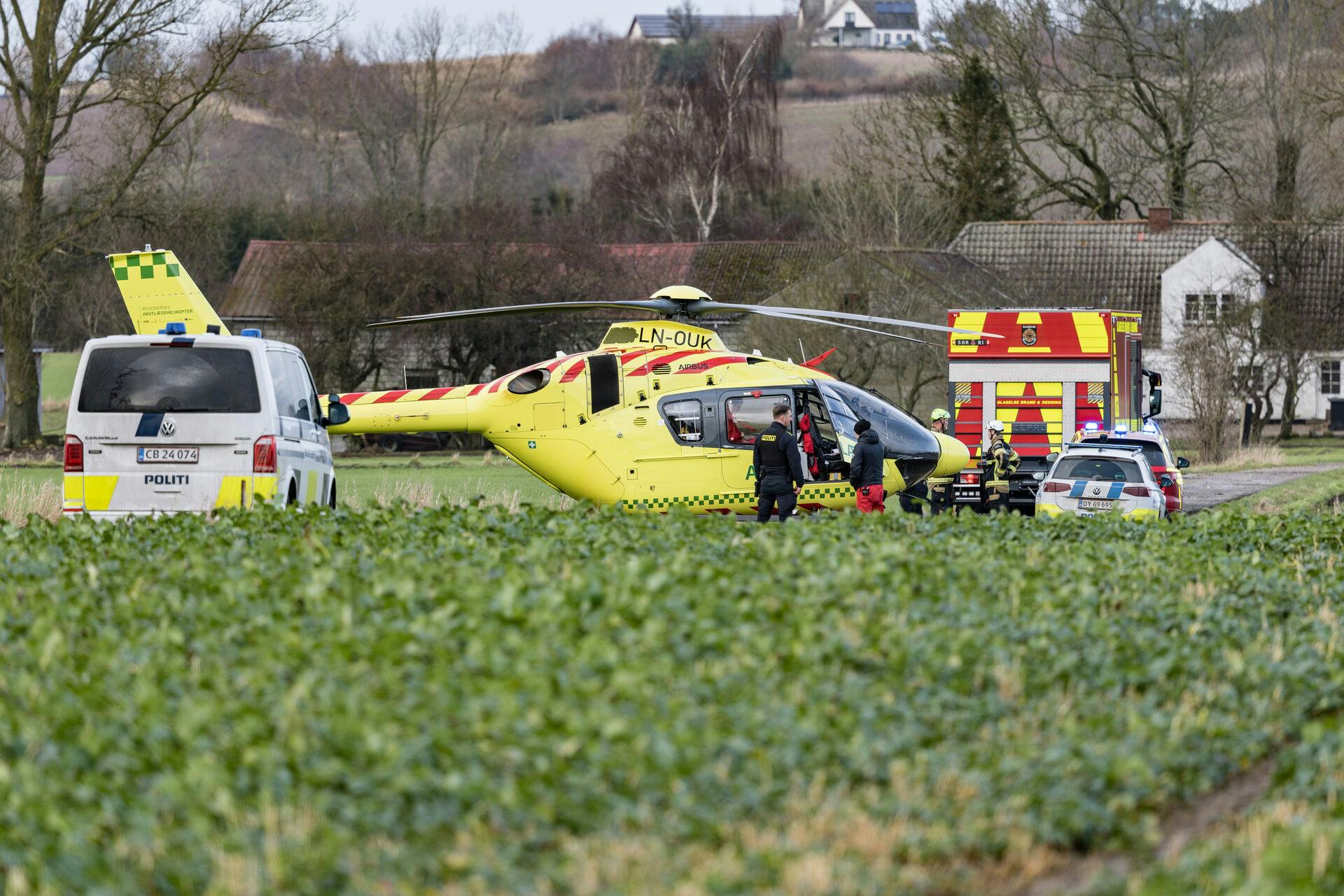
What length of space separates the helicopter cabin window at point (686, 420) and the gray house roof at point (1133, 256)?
39.6 m

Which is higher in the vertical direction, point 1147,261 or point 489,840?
point 1147,261

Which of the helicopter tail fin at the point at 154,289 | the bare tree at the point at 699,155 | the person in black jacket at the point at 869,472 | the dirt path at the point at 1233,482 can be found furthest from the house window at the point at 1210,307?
the helicopter tail fin at the point at 154,289

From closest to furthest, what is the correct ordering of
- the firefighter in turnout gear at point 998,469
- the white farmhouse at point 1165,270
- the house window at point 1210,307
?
the firefighter in turnout gear at point 998,469 → the house window at point 1210,307 → the white farmhouse at point 1165,270

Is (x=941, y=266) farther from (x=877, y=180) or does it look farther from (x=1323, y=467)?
(x=1323, y=467)

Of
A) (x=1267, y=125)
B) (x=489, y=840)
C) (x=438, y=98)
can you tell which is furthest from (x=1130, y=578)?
(x=438, y=98)

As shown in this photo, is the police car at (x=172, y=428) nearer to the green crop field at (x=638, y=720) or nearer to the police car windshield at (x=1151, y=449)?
the green crop field at (x=638, y=720)

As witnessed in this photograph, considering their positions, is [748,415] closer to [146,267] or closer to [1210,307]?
[146,267]

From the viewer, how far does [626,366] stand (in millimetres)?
18984

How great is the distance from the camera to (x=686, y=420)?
18844mm

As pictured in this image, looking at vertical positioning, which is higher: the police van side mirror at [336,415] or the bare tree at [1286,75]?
the bare tree at [1286,75]

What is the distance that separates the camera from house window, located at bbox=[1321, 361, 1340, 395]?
2392 inches

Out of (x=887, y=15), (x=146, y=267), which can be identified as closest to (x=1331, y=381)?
(x=146, y=267)

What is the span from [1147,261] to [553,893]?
59169mm

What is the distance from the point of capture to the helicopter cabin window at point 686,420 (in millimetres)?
18859
